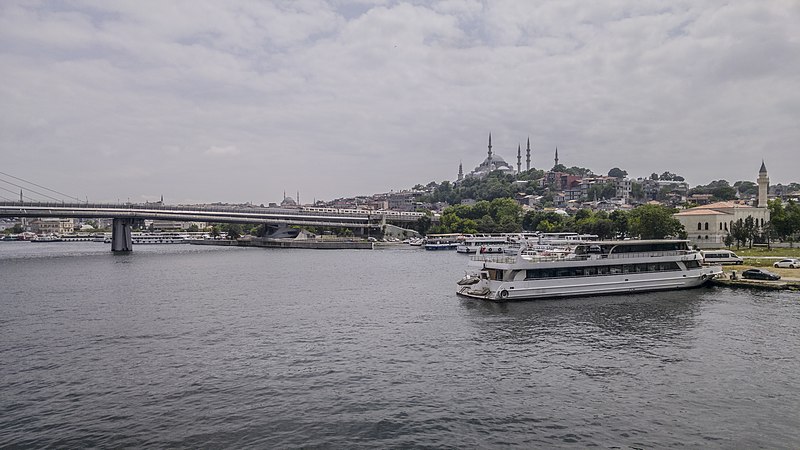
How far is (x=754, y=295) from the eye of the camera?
39781mm

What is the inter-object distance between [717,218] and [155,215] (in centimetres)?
10017

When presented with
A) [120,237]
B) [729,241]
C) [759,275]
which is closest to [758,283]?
[759,275]

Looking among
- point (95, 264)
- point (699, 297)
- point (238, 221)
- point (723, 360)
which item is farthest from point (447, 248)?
point (723, 360)

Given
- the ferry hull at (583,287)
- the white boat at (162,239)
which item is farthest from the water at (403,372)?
the white boat at (162,239)

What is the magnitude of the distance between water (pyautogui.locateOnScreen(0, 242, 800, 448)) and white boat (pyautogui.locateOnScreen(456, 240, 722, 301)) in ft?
4.43

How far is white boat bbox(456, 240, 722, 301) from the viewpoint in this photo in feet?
126

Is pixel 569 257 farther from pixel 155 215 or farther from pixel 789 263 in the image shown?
pixel 155 215

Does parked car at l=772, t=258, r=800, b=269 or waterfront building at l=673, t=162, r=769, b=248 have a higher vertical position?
waterfront building at l=673, t=162, r=769, b=248

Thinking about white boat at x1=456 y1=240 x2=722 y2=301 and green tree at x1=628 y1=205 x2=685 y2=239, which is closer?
white boat at x1=456 y1=240 x2=722 y2=301

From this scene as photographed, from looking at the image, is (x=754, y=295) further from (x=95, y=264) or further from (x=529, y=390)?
(x=95, y=264)

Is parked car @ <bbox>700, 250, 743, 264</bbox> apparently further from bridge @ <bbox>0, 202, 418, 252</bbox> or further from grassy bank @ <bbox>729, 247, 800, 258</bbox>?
bridge @ <bbox>0, 202, 418, 252</bbox>

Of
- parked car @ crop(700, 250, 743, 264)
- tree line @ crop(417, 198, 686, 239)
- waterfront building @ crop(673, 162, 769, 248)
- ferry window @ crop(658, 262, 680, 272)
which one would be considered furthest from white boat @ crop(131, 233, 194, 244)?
ferry window @ crop(658, 262, 680, 272)

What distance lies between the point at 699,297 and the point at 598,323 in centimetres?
1316

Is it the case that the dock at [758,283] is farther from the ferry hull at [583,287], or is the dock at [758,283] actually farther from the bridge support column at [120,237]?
the bridge support column at [120,237]
